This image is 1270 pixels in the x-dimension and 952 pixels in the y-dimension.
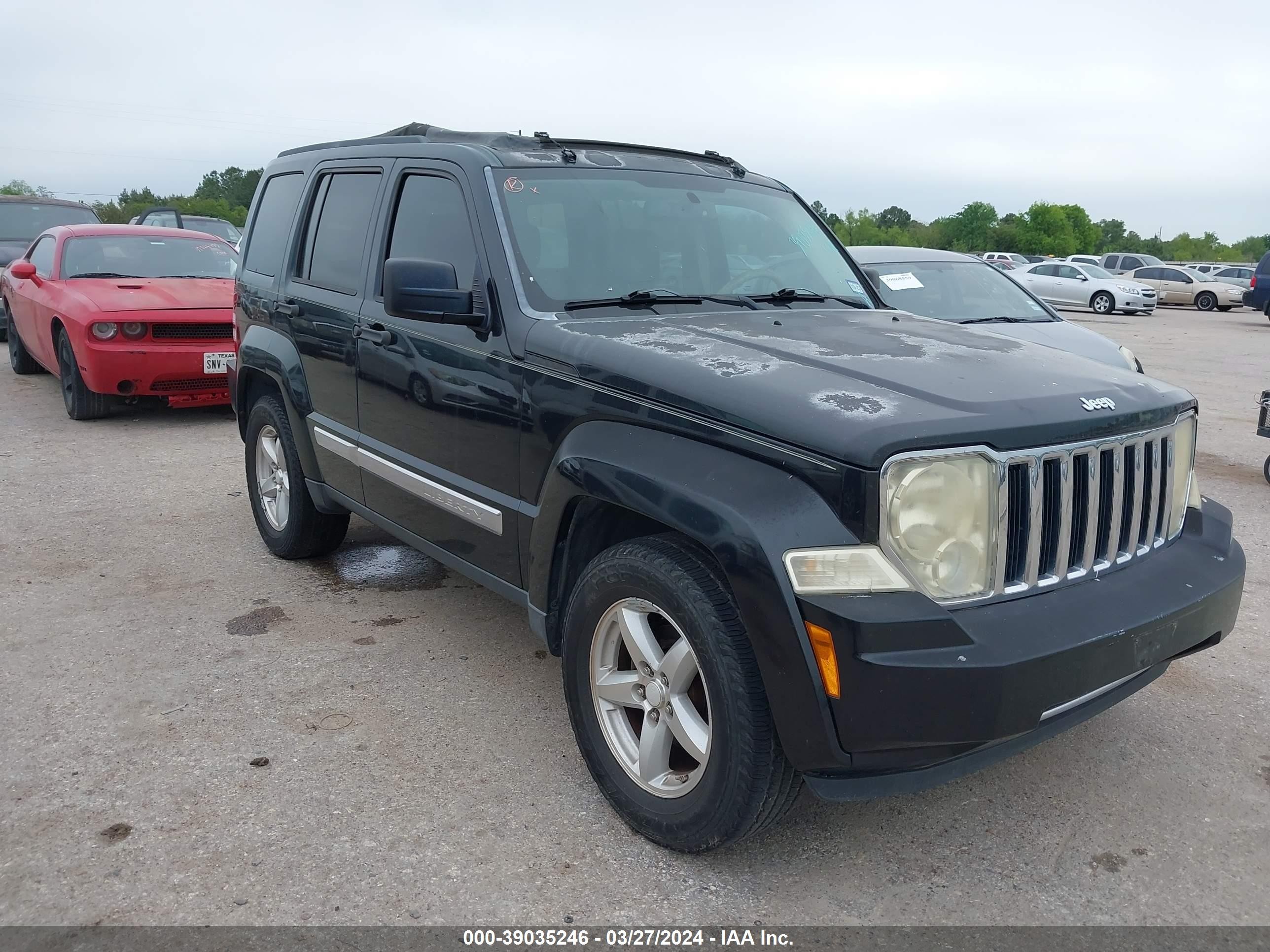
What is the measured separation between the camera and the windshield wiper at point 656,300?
3.40 metres

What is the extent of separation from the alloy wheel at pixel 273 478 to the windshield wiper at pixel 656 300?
227 centimetres

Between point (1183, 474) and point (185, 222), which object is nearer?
point (1183, 474)

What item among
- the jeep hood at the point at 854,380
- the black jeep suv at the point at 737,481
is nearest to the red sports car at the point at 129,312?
the black jeep suv at the point at 737,481

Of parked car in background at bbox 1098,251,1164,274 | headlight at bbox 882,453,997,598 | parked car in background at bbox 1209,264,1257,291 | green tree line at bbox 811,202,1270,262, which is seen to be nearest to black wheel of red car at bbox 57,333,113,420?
headlight at bbox 882,453,997,598

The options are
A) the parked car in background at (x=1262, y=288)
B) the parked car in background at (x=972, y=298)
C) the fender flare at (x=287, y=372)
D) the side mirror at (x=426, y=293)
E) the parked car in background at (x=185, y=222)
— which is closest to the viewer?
the side mirror at (x=426, y=293)

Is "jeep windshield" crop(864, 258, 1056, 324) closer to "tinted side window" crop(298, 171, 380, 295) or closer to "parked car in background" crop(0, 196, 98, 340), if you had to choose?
"tinted side window" crop(298, 171, 380, 295)

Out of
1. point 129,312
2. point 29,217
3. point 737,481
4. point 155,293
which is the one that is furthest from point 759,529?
point 29,217

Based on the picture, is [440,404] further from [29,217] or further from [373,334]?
[29,217]

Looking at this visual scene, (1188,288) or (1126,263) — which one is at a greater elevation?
(1126,263)

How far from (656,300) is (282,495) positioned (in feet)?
8.55

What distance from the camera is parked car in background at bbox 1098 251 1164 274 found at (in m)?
33.0

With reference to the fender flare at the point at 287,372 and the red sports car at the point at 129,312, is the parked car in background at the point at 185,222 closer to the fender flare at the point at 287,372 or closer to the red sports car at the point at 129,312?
the red sports car at the point at 129,312

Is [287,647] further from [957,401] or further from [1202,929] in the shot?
[1202,929]

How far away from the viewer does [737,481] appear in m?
2.49
